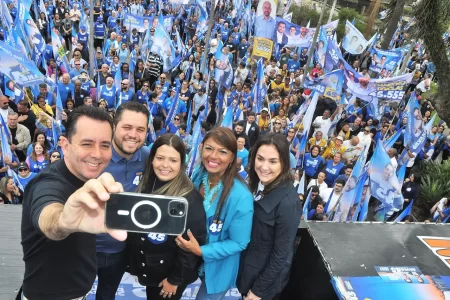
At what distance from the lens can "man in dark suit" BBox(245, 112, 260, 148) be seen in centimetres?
824

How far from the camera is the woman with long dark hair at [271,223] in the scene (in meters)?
2.34

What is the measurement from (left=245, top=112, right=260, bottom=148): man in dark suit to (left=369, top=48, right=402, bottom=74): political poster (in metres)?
7.00

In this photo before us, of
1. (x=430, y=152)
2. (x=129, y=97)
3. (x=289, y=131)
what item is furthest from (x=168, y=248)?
(x=430, y=152)

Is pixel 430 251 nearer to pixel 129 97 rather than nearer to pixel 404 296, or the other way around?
pixel 404 296

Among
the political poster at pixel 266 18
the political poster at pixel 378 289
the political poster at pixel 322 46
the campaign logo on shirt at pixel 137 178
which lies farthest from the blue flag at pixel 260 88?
the political poster at pixel 378 289

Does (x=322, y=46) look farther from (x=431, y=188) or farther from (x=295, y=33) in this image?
(x=431, y=188)

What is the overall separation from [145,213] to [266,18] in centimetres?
993

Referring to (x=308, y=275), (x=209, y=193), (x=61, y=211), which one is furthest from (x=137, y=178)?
(x=308, y=275)

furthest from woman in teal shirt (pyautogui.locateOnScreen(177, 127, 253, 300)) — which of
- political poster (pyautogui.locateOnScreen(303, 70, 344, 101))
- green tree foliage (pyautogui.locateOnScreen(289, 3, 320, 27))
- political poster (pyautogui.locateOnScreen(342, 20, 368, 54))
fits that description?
green tree foliage (pyautogui.locateOnScreen(289, 3, 320, 27))

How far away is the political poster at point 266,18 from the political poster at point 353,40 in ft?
13.5

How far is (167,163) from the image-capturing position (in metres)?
2.34

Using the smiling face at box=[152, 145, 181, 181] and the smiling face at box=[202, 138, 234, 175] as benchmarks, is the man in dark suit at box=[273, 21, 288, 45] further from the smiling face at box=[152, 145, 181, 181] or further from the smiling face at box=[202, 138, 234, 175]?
the smiling face at box=[152, 145, 181, 181]

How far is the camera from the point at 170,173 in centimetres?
235

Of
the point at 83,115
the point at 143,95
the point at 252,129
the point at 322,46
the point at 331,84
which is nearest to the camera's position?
the point at 83,115
